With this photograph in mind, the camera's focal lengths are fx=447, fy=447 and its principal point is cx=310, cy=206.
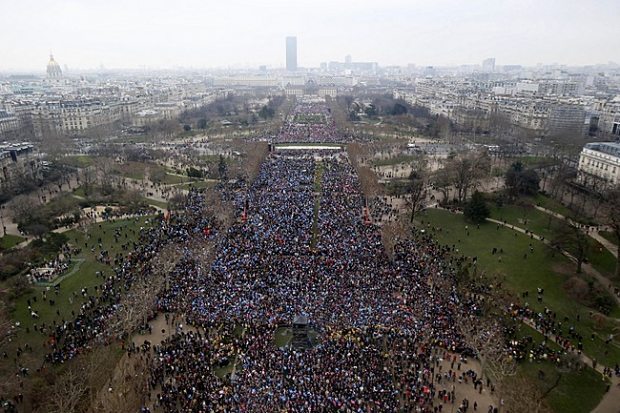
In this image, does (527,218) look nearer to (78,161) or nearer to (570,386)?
(570,386)

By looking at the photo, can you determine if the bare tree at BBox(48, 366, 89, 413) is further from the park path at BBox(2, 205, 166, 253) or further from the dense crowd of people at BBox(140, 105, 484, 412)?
the park path at BBox(2, 205, 166, 253)

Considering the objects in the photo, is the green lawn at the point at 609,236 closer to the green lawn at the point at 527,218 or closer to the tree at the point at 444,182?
the green lawn at the point at 527,218

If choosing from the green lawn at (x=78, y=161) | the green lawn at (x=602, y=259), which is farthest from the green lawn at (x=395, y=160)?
the green lawn at (x=78, y=161)

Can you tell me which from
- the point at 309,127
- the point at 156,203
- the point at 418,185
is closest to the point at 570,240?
the point at 418,185

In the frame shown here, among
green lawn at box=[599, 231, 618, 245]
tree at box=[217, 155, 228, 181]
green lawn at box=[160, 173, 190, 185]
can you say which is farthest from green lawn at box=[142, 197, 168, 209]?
green lawn at box=[599, 231, 618, 245]

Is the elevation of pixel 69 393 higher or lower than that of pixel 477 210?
lower

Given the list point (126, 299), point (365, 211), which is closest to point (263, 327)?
point (126, 299)
